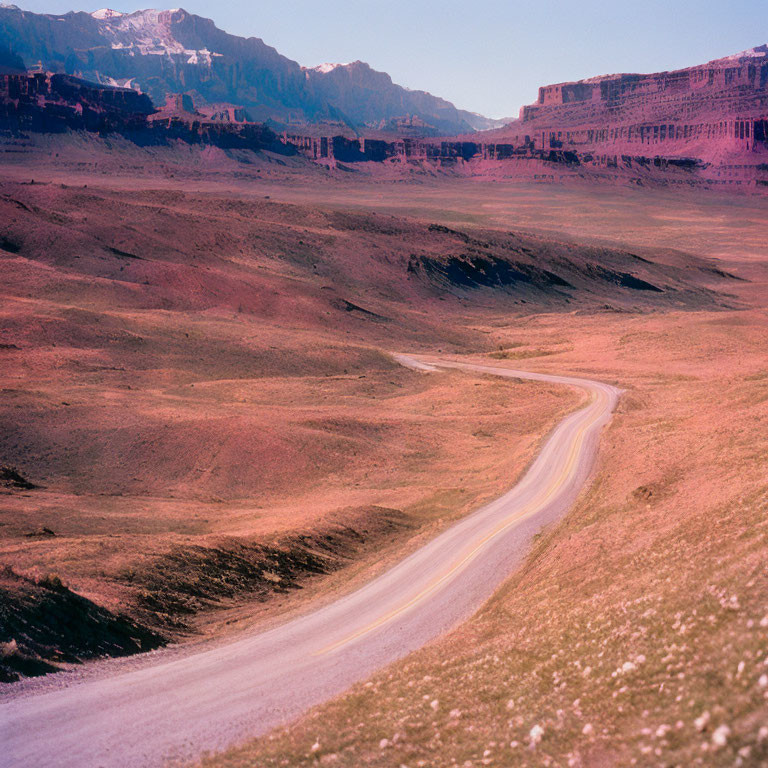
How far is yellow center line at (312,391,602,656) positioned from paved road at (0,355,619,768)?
0.23 feet

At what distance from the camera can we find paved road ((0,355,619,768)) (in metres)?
14.8

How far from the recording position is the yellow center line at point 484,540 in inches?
864

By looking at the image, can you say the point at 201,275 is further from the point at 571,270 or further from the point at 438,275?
the point at 571,270

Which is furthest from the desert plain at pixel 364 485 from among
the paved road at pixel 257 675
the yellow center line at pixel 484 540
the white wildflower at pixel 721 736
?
the yellow center line at pixel 484 540

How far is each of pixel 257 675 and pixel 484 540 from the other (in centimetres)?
1411

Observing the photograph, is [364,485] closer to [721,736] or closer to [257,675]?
[257,675]

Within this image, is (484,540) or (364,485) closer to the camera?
(484,540)

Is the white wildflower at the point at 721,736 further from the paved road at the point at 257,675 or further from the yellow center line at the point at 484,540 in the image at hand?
the yellow center line at the point at 484,540

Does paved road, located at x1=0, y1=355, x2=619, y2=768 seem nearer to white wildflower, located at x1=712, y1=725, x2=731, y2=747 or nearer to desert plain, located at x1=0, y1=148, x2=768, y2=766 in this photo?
desert plain, located at x1=0, y1=148, x2=768, y2=766

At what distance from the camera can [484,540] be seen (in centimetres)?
3073

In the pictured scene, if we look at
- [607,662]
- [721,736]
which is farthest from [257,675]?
[721,736]

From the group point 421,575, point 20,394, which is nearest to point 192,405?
point 20,394

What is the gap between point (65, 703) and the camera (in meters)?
15.9

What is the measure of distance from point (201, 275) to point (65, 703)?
85119 millimetres
